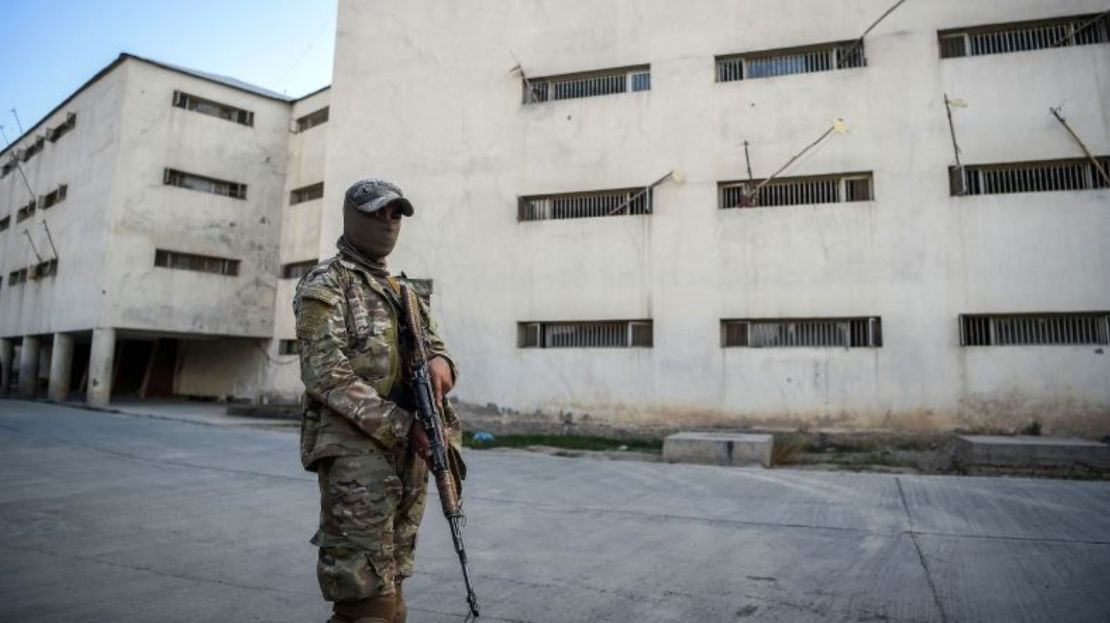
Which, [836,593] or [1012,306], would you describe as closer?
[836,593]

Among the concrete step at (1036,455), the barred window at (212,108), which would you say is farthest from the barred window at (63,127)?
the concrete step at (1036,455)

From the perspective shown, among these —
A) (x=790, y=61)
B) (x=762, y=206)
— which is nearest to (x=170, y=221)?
(x=762, y=206)

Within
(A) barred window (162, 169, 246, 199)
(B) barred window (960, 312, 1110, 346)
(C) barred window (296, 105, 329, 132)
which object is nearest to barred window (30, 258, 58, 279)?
(A) barred window (162, 169, 246, 199)

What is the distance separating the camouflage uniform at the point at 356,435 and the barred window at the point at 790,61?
10.4 meters

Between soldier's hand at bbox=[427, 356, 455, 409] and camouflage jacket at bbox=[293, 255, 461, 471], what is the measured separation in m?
0.10

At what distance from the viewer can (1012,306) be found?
9.19 metres

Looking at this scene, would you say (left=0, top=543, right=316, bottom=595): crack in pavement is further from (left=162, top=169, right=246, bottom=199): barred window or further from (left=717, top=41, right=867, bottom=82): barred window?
(left=162, top=169, right=246, bottom=199): barred window

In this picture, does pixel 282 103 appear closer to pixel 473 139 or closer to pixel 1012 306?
pixel 473 139

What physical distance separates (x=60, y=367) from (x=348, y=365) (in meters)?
19.3

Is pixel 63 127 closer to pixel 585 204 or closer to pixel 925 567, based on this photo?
pixel 585 204

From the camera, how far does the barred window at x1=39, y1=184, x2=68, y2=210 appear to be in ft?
59.1

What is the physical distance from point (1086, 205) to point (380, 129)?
11873mm

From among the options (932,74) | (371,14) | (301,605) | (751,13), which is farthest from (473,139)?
(301,605)

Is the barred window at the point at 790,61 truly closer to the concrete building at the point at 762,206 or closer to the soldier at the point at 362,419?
the concrete building at the point at 762,206
